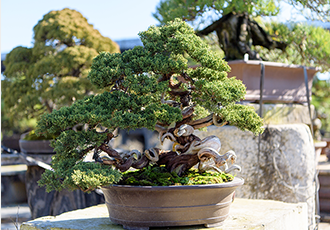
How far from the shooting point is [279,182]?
70.6 inches

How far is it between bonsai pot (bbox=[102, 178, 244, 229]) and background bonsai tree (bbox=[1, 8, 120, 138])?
1851 millimetres

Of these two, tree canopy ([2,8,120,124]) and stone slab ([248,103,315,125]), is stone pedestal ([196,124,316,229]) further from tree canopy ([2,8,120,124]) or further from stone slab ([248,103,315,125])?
tree canopy ([2,8,120,124])

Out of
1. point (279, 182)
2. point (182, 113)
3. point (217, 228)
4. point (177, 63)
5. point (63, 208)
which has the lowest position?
point (63, 208)

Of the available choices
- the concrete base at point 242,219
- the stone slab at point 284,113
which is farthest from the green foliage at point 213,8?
the concrete base at point 242,219

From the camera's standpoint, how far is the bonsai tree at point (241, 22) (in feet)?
6.03

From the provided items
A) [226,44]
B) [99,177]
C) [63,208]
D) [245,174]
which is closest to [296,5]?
[226,44]

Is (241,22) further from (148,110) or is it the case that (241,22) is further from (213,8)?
(148,110)

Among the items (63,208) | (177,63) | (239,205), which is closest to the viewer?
(177,63)

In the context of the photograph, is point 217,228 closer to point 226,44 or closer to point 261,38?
point 226,44

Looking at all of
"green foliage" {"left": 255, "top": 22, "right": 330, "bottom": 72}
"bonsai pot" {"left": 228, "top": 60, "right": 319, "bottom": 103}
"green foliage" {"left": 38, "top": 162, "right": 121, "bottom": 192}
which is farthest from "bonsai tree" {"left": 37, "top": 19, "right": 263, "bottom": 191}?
"green foliage" {"left": 255, "top": 22, "right": 330, "bottom": 72}

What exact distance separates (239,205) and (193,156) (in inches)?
17.5

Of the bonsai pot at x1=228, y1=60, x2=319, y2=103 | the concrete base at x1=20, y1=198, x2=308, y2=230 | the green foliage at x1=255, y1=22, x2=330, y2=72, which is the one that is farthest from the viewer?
the green foliage at x1=255, y1=22, x2=330, y2=72

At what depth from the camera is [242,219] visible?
1203mm

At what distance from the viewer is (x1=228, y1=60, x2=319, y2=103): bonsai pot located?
5.82 feet
